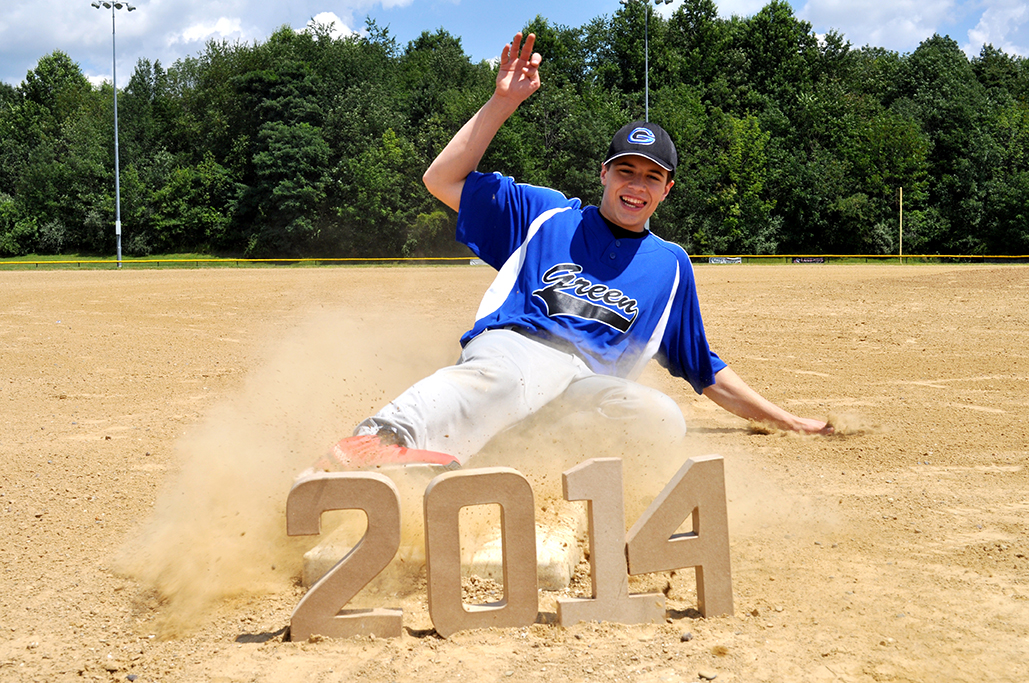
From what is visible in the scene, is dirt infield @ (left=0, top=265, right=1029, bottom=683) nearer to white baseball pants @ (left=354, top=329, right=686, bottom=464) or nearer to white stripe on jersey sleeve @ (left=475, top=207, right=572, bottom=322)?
white baseball pants @ (left=354, top=329, right=686, bottom=464)

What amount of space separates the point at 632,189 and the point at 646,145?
227 mm

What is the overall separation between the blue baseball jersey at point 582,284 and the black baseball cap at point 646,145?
369 mm

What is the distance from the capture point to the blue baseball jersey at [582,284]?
A: 4027 millimetres

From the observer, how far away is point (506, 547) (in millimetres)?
2609

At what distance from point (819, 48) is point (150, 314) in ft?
179

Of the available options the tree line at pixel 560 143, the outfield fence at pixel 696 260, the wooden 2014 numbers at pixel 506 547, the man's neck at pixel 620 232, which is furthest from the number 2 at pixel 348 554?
the tree line at pixel 560 143

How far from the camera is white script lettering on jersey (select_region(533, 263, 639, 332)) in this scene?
402 centimetres

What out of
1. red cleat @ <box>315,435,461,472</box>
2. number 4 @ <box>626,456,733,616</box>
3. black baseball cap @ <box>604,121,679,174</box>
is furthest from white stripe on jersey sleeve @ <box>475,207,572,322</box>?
number 4 @ <box>626,456,733,616</box>

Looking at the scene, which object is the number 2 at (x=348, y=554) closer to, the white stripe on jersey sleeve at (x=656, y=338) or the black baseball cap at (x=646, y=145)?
the white stripe on jersey sleeve at (x=656, y=338)

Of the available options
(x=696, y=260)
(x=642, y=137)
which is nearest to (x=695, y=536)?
(x=642, y=137)

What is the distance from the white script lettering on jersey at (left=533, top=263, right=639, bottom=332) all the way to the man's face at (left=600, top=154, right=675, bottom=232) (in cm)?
38

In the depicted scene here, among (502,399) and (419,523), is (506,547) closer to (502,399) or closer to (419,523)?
(419,523)

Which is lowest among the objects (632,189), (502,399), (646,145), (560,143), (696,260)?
(502,399)

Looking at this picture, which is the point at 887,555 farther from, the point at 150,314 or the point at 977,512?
the point at 150,314
